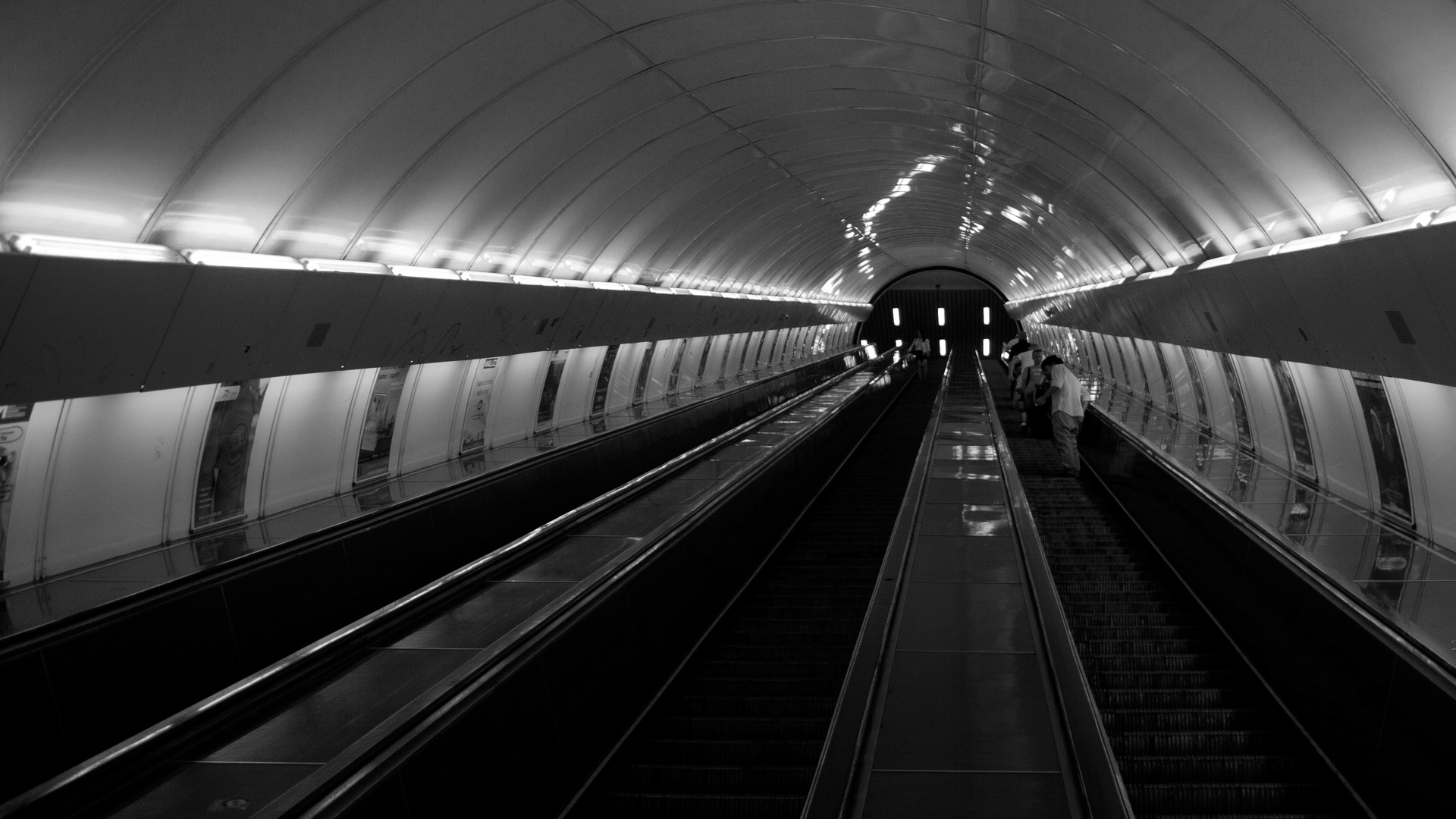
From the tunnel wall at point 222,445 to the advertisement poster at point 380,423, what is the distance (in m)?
0.02

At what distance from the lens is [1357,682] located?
18.9 feet

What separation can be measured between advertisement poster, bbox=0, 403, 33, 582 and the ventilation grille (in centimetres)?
1135

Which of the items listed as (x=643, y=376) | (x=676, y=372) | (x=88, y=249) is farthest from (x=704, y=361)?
(x=88, y=249)

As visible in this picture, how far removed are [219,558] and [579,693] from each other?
16.2 feet

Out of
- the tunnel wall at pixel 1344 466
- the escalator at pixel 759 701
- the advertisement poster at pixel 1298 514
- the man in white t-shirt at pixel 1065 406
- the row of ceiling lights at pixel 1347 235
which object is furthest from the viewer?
the man in white t-shirt at pixel 1065 406

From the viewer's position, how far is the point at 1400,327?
820cm

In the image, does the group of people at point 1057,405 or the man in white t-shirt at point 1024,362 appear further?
the man in white t-shirt at point 1024,362

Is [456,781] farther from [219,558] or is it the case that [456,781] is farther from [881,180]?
[881,180]

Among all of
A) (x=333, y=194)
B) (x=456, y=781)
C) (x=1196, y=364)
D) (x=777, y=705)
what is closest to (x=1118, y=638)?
(x=777, y=705)

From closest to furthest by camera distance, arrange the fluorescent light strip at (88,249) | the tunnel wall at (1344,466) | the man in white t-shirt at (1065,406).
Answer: the fluorescent light strip at (88,249) < the tunnel wall at (1344,466) < the man in white t-shirt at (1065,406)

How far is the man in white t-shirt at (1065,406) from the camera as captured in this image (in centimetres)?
1566

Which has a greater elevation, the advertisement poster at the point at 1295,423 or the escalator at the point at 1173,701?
the advertisement poster at the point at 1295,423

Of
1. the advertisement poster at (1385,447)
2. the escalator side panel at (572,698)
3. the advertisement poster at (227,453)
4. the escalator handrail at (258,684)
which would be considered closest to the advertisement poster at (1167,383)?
the advertisement poster at (1385,447)

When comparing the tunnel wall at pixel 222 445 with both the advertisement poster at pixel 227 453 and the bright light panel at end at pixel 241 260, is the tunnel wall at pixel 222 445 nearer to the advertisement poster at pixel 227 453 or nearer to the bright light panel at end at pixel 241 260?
the advertisement poster at pixel 227 453
